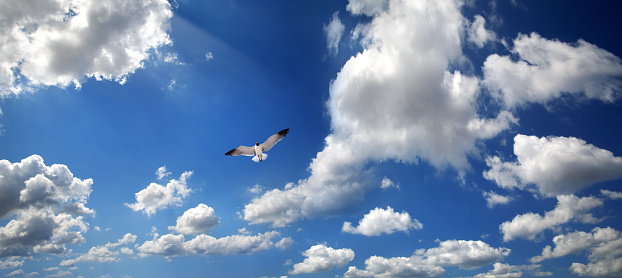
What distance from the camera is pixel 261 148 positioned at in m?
45.5

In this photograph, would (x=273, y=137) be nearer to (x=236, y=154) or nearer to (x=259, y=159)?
(x=259, y=159)

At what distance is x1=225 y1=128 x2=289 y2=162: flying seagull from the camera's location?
147 feet

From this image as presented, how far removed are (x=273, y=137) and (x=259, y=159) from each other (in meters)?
4.64

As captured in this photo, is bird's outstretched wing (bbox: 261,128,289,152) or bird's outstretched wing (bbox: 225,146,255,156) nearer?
bird's outstretched wing (bbox: 261,128,289,152)

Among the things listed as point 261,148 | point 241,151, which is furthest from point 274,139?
point 241,151

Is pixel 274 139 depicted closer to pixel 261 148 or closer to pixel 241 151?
pixel 261 148

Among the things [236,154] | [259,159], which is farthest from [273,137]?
[236,154]

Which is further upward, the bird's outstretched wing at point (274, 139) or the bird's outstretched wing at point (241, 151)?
the bird's outstretched wing at point (274, 139)

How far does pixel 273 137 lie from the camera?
4478 cm

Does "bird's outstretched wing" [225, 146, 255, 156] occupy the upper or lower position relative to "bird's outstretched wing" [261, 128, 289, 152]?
lower

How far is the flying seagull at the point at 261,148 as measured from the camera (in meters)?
44.8

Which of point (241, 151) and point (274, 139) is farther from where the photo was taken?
point (241, 151)

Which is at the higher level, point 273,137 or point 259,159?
point 273,137

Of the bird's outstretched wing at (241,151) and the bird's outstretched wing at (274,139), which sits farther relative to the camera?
the bird's outstretched wing at (241,151)
